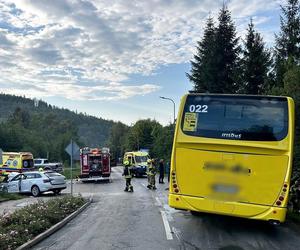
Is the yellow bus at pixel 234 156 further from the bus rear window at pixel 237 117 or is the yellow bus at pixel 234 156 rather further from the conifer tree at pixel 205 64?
the conifer tree at pixel 205 64

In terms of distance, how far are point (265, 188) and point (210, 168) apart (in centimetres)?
142

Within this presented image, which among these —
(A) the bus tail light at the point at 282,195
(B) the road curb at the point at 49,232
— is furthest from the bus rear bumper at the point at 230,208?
(B) the road curb at the point at 49,232

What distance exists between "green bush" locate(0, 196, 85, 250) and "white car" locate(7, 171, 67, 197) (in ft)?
34.1

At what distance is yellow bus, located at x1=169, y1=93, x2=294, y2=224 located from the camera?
32.8ft

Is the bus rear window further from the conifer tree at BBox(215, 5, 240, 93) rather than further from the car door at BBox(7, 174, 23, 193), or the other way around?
the conifer tree at BBox(215, 5, 240, 93)

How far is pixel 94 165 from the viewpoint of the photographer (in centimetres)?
3906

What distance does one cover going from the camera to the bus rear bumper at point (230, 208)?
981 cm

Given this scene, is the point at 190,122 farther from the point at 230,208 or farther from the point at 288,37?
the point at 288,37

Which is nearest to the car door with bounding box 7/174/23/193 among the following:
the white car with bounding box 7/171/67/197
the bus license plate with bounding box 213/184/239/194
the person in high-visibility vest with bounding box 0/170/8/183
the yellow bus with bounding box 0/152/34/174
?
the white car with bounding box 7/171/67/197

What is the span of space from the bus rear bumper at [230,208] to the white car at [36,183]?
15.7 m

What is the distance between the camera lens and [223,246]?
912 cm

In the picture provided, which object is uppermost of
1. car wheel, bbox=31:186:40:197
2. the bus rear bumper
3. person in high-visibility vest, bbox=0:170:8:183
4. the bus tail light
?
the bus tail light

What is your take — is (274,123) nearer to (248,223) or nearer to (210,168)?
(210,168)

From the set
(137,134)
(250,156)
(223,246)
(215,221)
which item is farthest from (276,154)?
(137,134)
